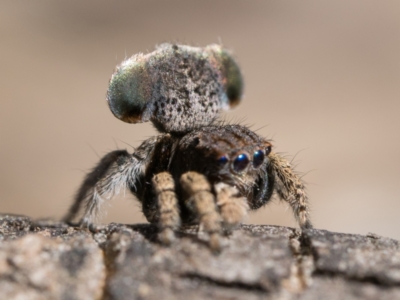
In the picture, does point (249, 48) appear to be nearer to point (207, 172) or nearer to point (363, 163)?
point (363, 163)

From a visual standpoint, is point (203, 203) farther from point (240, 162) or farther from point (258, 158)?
point (258, 158)

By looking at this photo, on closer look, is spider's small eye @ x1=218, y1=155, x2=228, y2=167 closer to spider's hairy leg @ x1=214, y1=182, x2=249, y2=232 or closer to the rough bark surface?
spider's hairy leg @ x1=214, y1=182, x2=249, y2=232

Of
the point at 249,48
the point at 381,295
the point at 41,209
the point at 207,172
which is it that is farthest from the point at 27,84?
the point at 381,295

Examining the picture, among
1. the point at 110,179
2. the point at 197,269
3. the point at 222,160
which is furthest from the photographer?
the point at 110,179

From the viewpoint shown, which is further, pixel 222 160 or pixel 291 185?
pixel 291 185

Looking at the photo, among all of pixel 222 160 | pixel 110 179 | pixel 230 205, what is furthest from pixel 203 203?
pixel 110 179

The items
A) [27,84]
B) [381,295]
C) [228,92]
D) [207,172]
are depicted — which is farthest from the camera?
[27,84]

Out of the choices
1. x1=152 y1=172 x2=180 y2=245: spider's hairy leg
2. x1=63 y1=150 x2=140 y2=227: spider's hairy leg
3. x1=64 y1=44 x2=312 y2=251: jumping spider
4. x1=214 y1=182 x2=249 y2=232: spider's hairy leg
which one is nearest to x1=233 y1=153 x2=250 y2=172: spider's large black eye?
x1=64 y1=44 x2=312 y2=251: jumping spider
